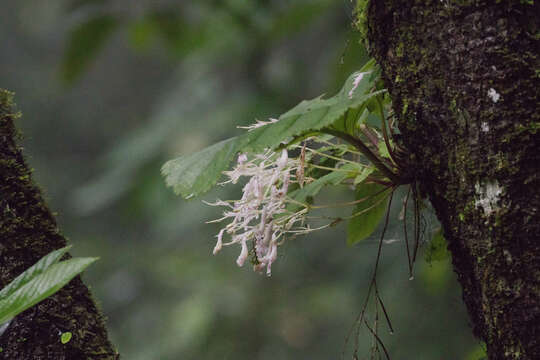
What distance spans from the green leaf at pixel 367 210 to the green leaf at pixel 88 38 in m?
1.12

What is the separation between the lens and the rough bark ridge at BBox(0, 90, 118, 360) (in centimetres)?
88

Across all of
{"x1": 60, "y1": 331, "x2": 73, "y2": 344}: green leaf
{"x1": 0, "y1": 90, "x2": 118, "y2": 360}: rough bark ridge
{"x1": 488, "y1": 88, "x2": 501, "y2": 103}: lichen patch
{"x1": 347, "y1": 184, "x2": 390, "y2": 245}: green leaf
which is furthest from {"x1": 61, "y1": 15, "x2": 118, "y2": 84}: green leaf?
{"x1": 488, "y1": 88, "x2": 501, "y2": 103}: lichen patch

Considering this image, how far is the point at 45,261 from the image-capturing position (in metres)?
0.75

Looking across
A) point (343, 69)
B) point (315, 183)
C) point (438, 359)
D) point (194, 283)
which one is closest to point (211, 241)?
point (194, 283)

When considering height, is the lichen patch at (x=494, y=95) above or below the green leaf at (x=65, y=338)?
above

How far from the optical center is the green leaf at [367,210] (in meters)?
1.09

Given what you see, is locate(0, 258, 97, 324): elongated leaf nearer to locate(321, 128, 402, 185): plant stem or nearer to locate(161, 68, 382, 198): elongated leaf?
locate(161, 68, 382, 198): elongated leaf

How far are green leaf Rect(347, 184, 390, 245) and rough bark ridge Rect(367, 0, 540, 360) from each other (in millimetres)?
263

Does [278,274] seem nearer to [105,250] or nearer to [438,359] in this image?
[105,250]

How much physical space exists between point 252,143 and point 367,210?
313mm

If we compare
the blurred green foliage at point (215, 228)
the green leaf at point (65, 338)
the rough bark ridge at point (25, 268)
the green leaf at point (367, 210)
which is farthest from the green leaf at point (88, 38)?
the green leaf at point (65, 338)

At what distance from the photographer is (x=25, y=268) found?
2.95 feet

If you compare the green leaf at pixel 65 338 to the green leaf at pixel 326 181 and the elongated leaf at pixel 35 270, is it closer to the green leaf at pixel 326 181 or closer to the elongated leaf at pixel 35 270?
the elongated leaf at pixel 35 270

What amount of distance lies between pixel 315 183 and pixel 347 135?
5.8 inches
